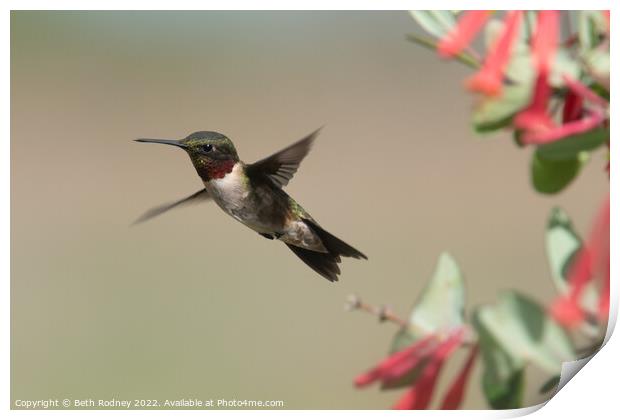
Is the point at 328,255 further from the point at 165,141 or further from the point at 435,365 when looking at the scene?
the point at 435,365

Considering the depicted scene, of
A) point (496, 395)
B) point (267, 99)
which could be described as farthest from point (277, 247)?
point (496, 395)

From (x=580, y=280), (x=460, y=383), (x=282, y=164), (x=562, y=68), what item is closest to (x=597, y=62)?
(x=562, y=68)

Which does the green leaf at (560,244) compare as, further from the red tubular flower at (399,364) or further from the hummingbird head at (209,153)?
the hummingbird head at (209,153)

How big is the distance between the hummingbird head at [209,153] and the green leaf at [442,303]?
13.4 inches

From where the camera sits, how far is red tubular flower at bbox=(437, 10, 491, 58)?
0.50 metres

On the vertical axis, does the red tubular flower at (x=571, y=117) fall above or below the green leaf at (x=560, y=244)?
above

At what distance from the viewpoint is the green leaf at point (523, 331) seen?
45 centimetres

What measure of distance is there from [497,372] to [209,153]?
42cm

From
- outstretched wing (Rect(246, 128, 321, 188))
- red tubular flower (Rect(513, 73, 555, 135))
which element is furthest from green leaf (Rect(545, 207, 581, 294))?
outstretched wing (Rect(246, 128, 321, 188))

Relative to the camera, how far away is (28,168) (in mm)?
930

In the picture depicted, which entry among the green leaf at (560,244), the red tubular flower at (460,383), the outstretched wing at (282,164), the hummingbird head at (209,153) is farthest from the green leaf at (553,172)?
the hummingbird head at (209,153)

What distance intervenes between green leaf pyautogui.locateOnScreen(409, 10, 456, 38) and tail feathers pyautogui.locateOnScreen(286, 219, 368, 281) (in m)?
0.39

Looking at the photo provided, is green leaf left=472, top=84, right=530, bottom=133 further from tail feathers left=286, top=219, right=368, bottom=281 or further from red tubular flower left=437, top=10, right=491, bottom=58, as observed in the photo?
tail feathers left=286, top=219, right=368, bottom=281

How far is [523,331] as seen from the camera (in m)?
0.47
